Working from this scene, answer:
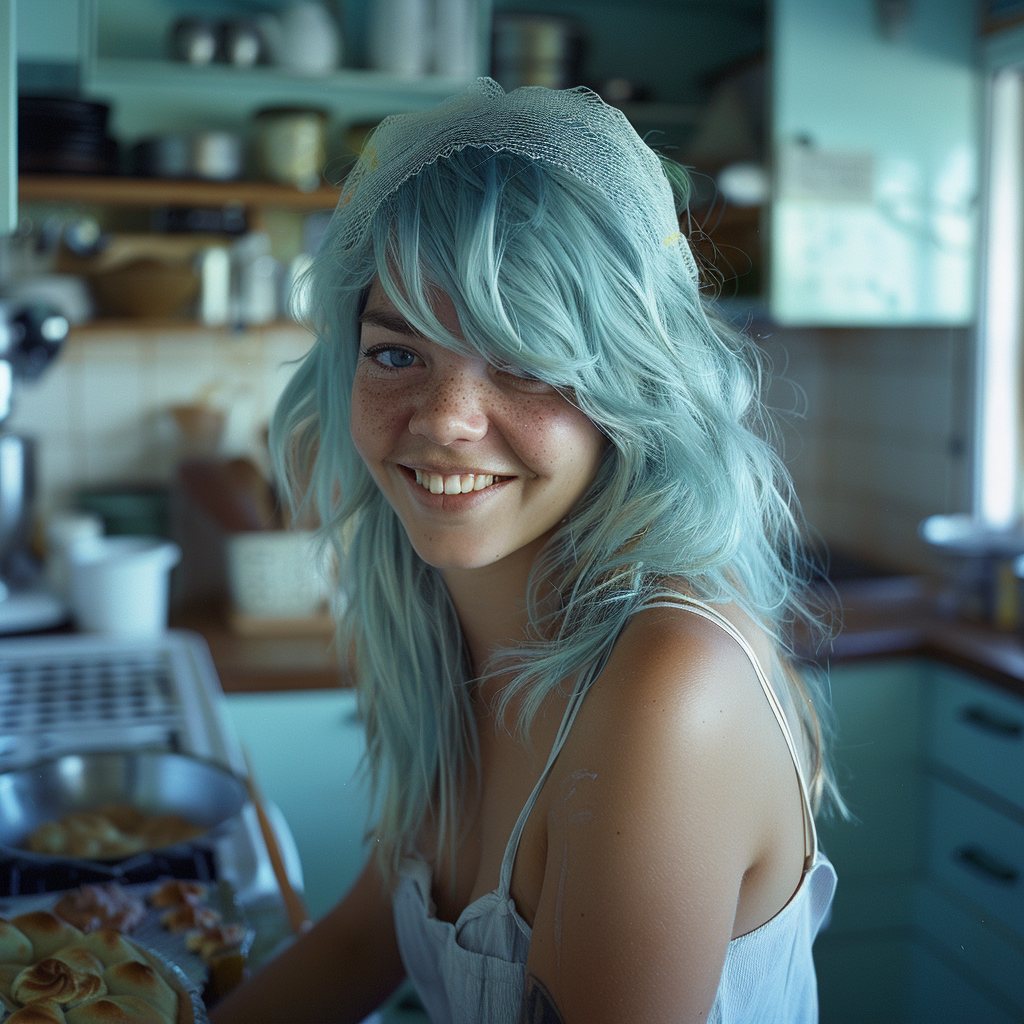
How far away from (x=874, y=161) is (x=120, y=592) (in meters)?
1.74

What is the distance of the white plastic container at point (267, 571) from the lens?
2.09 m

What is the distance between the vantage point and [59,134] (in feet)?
6.86

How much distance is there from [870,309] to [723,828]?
1.91m

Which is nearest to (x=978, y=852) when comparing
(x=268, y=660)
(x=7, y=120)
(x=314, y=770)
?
(x=314, y=770)

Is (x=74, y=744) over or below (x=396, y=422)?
below

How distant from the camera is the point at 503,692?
3.04 feet

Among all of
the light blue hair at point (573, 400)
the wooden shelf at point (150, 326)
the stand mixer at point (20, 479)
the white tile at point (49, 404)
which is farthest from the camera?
the white tile at point (49, 404)

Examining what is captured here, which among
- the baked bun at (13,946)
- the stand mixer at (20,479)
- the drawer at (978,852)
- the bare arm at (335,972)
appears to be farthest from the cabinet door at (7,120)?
the drawer at (978,852)

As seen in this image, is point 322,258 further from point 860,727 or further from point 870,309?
point 870,309

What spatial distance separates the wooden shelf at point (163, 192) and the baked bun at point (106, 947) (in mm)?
1596

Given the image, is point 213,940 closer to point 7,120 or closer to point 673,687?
point 673,687

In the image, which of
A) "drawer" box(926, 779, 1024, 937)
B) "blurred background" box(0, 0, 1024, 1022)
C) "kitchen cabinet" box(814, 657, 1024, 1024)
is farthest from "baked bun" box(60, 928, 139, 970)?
"drawer" box(926, 779, 1024, 937)

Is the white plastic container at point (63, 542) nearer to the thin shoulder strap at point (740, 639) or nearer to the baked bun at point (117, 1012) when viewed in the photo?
the baked bun at point (117, 1012)

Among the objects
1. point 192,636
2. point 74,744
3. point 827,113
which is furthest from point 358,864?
point 827,113
